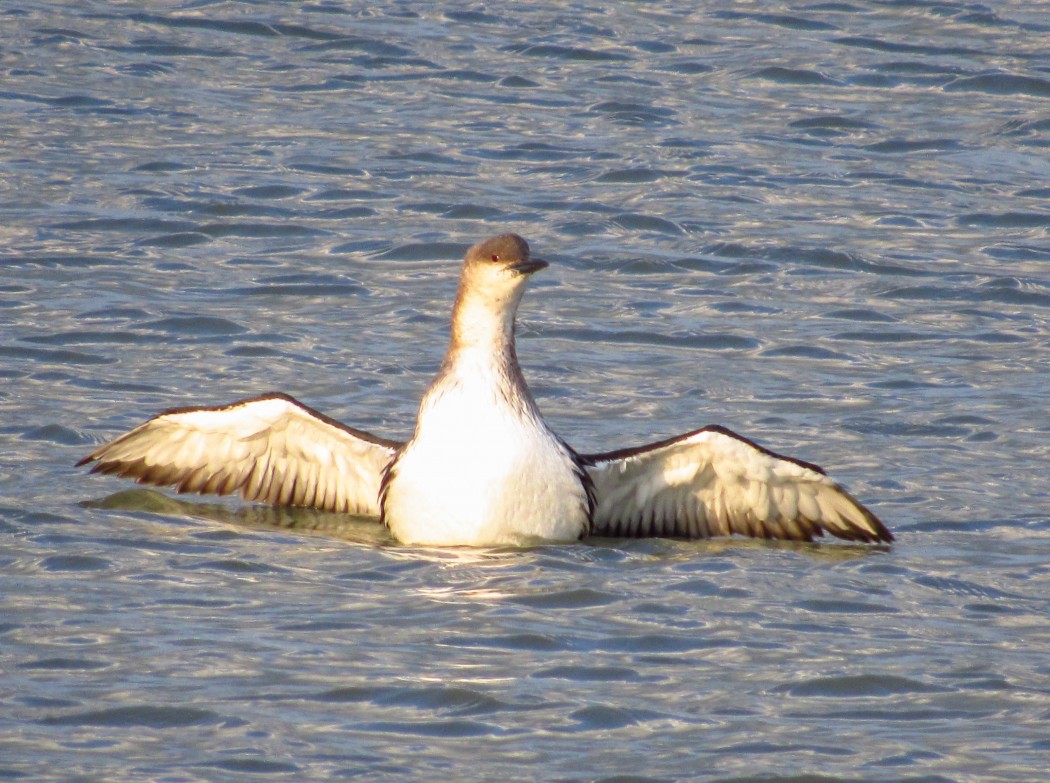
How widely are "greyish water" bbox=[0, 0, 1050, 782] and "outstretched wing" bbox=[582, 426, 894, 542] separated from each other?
0.64ft

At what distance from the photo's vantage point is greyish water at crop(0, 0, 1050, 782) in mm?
7586

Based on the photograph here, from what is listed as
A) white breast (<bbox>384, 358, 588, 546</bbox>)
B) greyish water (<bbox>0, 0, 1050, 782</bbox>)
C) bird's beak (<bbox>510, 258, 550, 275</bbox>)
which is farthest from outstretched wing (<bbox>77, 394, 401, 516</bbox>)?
bird's beak (<bbox>510, 258, 550, 275</bbox>)

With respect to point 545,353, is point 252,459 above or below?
below

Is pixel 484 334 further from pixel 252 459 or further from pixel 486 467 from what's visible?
pixel 252 459

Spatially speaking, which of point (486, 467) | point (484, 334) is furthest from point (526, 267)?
point (486, 467)

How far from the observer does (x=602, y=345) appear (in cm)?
1350

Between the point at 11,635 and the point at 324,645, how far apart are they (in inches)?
48.9

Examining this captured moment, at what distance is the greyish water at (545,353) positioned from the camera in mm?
7586

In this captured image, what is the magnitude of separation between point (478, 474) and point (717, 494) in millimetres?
1485

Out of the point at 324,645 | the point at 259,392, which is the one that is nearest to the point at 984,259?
the point at 259,392

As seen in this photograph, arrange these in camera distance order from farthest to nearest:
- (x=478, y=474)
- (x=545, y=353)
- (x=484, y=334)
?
(x=545, y=353) < (x=484, y=334) < (x=478, y=474)

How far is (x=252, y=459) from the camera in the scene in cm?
1070

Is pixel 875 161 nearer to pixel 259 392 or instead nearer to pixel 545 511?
pixel 259 392

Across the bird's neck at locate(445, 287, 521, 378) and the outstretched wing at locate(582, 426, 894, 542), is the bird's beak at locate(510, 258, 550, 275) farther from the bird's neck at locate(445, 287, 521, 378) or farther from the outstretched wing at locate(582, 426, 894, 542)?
the outstretched wing at locate(582, 426, 894, 542)
